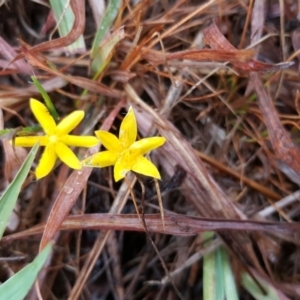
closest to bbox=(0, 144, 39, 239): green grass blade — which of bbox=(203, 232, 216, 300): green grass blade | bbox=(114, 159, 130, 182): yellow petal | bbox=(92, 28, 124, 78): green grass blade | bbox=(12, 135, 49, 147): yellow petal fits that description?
bbox=(12, 135, 49, 147): yellow petal

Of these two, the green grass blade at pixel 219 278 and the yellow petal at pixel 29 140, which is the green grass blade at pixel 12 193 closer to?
the yellow petal at pixel 29 140

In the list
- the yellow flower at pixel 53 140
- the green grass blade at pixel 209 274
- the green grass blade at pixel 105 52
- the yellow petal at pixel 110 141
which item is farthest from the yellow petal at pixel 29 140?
the green grass blade at pixel 209 274

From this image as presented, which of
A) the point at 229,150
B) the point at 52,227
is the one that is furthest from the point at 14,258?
the point at 229,150

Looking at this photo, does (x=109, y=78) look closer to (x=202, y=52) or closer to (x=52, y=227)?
(x=202, y=52)

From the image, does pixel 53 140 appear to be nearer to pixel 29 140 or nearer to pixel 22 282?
pixel 29 140

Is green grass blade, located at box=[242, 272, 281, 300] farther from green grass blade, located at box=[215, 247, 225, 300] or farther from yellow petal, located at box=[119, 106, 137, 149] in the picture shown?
yellow petal, located at box=[119, 106, 137, 149]
